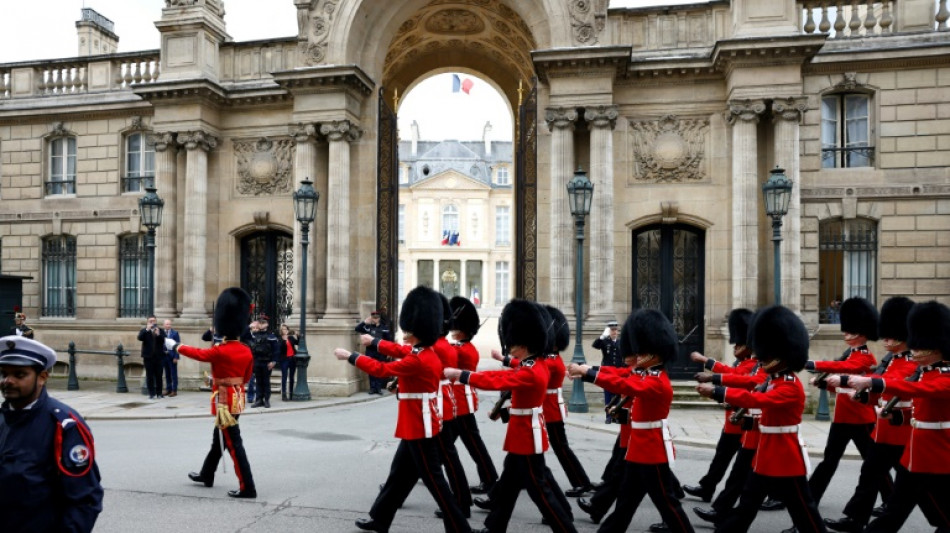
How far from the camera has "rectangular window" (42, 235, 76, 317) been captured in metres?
21.1

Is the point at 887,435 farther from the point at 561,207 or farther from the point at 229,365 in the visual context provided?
the point at 561,207

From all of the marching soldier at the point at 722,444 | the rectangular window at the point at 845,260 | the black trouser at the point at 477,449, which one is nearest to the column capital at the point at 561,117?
the rectangular window at the point at 845,260

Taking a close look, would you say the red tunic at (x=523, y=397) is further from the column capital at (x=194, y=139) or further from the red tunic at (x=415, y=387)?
the column capital at (x=194, y=139)

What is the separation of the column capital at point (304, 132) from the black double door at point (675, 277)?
783cm

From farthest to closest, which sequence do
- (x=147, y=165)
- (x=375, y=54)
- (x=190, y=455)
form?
1. (x=147, y=165)
2. (x=375, y=54)
3. (x=190, y=455)

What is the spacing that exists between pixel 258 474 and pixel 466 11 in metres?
14.1

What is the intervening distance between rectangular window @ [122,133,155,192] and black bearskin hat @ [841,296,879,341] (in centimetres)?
1758

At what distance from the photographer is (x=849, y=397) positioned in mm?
7719

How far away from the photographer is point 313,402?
52.9 ft

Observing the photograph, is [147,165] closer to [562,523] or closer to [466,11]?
[466,11]

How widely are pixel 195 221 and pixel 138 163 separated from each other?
327cm

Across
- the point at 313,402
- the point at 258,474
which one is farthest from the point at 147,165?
the point at 258,474

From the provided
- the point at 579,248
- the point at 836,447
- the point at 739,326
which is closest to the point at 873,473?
the point at 836,447

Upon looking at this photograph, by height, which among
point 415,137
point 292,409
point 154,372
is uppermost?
point 415,137
